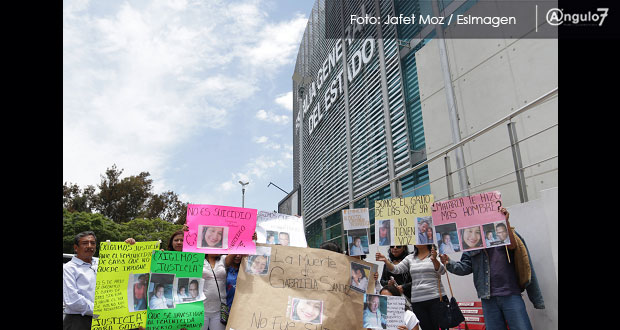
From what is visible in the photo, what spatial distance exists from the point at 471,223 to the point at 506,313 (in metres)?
0.82

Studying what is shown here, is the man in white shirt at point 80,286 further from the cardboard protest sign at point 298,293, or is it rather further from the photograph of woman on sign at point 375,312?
the photograph of woman on sign at point 375,312

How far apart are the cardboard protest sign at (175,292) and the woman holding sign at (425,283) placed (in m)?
1.67

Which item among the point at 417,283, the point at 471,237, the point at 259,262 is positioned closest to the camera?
the point at 259,262

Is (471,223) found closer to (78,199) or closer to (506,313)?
(506,313)

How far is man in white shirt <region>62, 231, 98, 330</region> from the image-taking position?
3.93 metres

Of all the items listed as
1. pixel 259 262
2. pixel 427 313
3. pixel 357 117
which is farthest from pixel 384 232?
pixel 357 117

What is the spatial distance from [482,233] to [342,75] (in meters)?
9.59

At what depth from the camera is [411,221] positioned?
4.05 m

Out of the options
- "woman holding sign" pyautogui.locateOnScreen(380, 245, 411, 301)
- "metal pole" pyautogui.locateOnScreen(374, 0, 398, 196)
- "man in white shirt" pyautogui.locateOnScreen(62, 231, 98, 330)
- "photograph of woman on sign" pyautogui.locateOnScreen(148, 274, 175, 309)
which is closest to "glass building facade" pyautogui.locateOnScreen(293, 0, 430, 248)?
"metal pole" pyautogui.locateOnScreen(374, 0, 398, 196)

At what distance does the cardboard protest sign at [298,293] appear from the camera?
315cm
